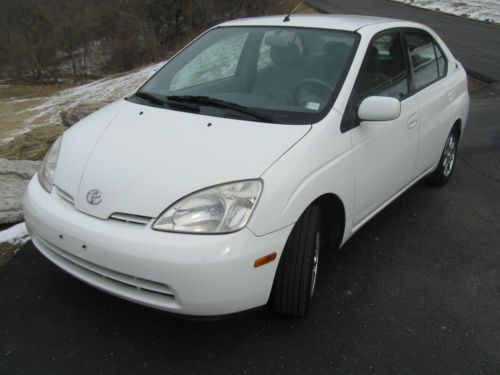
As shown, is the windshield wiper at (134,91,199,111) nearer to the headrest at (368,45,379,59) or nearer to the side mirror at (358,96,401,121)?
the side mirror at (358,96,401,121)

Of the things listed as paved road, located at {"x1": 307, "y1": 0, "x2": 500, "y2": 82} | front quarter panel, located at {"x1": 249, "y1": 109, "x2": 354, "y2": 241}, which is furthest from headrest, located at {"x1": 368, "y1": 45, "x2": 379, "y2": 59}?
paved road, located at {"x1": 307, "y1": 0, "x2": 500, "y2": 82}

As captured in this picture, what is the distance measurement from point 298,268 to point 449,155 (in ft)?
9.27

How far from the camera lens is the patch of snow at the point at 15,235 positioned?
365 cm

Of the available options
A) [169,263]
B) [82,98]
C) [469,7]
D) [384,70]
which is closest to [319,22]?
[384,70]

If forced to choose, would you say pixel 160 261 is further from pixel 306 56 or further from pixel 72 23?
pixel 72 23

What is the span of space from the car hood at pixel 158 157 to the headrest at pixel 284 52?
2.46 feet

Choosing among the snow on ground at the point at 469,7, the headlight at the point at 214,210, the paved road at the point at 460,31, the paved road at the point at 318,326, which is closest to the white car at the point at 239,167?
the headlight at the point at 214,210

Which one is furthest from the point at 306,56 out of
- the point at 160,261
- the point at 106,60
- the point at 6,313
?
the point at 106,60

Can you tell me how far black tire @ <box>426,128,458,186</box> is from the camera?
456 cm

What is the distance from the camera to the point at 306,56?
326 cm

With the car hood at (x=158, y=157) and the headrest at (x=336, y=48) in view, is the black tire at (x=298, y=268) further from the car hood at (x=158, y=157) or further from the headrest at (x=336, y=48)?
the headrest at (x=336, y=48)

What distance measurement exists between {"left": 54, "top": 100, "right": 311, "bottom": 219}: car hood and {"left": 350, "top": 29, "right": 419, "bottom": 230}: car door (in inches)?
21.7

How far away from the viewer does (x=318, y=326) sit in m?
2.76

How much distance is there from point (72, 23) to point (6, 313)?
121 ft
